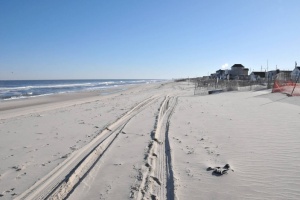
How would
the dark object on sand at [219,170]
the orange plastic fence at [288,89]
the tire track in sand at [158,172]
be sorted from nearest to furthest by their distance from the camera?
the tire track in sand at [158,172]
the dark object on sand at [219,170]
the orange plastic fence at [288,89]

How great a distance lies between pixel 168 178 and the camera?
5.26m

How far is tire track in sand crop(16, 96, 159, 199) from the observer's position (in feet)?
15.3

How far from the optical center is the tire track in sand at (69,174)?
184 inches

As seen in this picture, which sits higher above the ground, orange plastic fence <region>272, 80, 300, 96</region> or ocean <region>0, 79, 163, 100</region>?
orange plastic fence <region>272, 80, 300, 96</region>

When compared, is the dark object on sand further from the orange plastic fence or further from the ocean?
the ocean

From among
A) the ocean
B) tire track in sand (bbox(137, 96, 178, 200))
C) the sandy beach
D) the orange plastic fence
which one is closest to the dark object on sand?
the sandy beach

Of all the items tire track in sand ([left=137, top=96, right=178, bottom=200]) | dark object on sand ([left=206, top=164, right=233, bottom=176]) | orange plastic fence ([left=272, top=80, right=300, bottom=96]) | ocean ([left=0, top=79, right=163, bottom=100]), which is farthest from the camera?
ocean ([left=0, top=79, right=163, bottom=100])

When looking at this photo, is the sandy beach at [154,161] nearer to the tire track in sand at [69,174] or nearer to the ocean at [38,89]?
the tire track in sand at [69,174]

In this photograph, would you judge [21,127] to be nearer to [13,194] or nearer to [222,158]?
[13,194]

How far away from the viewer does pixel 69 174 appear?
5.51m

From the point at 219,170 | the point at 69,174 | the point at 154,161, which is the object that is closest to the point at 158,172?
the point at 154,161

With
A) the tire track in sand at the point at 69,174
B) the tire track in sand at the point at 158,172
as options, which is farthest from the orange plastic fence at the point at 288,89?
the tire track in sand at the point at 69,174

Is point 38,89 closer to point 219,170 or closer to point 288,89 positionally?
point 288,89

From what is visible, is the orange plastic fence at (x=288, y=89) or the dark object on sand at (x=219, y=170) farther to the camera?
the orange plastic fence at (x=288, y=89)
